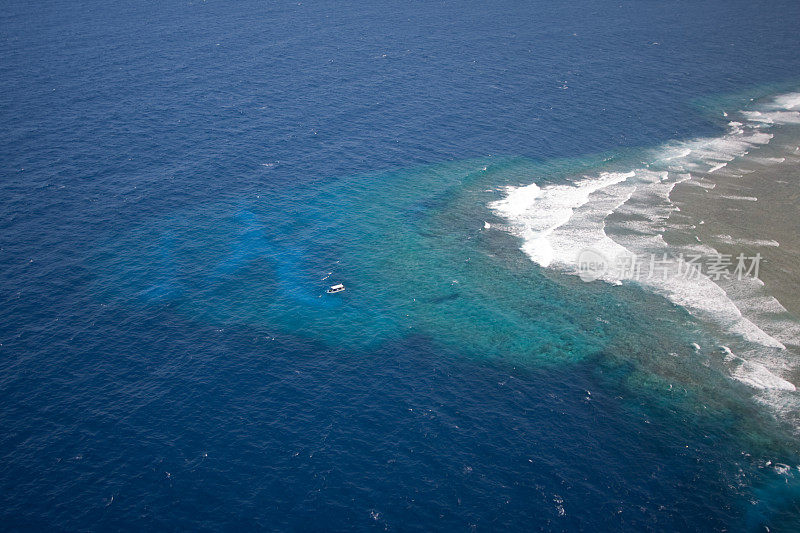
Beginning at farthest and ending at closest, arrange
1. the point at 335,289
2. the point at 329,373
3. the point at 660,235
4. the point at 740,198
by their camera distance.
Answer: the point at 740,198, the point at 660,235, the point at 335,289, the point at 329,373

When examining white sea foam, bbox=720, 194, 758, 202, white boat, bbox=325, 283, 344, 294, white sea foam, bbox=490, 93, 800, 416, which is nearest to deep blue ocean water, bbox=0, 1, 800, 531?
white boat, bbox=325, 283, 344, 294

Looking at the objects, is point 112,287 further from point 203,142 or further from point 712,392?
point 712,392

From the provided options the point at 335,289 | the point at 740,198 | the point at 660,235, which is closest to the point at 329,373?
the point at 335,289

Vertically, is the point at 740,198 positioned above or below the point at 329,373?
above

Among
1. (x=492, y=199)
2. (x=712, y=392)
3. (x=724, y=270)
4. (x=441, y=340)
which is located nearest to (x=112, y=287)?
(x=441, y=340)

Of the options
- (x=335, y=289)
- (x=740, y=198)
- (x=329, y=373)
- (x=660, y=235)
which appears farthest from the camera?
(x=740, y=198)

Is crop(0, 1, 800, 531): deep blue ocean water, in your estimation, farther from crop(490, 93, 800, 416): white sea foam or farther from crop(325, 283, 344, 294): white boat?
crop(490, 93, 800, 416): white sea foam

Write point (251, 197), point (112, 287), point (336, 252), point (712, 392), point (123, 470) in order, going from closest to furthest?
point (123, 470)
point (712, 392)
point (112, 287)
point (336, 252)
point (251, 197)

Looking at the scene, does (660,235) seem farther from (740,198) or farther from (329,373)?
(329,373)

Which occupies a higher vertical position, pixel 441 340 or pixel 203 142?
pixel 203 142

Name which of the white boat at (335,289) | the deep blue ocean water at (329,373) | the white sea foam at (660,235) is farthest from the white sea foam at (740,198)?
the white boat at (335,289)

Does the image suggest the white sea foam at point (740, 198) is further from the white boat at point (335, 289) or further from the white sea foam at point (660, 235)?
the white boat at point (335, 289)
